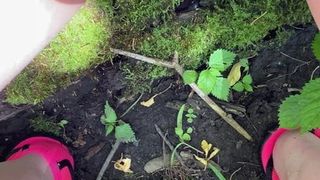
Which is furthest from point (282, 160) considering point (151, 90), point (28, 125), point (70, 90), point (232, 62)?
point (28, 125)

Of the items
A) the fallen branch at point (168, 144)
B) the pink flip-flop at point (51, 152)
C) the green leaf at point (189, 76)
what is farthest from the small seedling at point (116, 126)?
the green leaf at point (189, 76)

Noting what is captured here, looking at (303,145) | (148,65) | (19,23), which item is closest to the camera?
(19,23)

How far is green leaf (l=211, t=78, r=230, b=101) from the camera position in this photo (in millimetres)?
1994

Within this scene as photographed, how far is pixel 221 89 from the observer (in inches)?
78.6

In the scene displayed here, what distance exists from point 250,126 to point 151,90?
1.51 feet

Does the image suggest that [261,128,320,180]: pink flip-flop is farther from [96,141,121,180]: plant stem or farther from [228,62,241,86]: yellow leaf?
[96,141,121,180]: plant stem

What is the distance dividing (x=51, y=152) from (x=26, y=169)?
0.14 meters

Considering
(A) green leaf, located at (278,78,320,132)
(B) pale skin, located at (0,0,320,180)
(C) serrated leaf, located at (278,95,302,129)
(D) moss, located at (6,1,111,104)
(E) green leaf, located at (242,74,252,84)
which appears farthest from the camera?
(E) green leaf, located at (242,74,252,84)

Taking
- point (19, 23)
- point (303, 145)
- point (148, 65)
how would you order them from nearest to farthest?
point (19, 23)
point (303, 145)
point (148, 65)

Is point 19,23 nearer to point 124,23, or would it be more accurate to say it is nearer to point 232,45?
point 124,23

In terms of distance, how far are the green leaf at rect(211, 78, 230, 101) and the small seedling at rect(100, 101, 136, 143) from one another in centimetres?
41

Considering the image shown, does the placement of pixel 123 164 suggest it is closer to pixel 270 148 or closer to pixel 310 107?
pixel 270 148

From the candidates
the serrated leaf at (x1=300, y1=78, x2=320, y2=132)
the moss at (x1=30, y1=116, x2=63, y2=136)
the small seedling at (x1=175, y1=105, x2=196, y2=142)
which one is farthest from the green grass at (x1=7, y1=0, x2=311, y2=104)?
the serrated leaf at (x1=300, y1=78, x2=320, y2=132)

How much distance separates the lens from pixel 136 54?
2.00m
